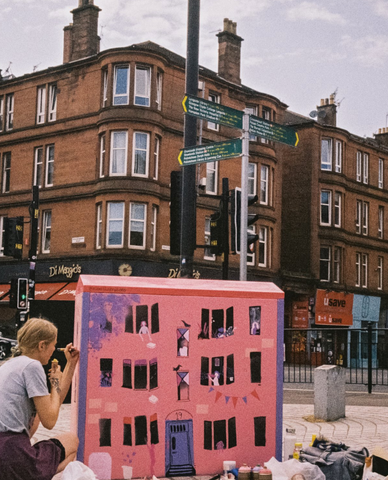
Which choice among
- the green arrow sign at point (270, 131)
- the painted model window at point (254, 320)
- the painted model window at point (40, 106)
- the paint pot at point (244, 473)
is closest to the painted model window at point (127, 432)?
the paint pot at point (244, 473)

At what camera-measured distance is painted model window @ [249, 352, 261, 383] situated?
6.30 meters

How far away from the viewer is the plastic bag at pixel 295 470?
5.53 metres

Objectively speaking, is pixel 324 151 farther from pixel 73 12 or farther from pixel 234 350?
pixel 234 350

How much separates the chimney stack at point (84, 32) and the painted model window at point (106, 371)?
2769cm

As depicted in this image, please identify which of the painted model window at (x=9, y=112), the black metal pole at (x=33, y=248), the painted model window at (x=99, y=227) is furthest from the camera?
the painted model window at (x=9, y=112)

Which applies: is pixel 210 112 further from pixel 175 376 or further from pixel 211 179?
pixel 211 179

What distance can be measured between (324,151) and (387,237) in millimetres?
8346

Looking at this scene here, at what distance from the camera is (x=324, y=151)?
3856cm

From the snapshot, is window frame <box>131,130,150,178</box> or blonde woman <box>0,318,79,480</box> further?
window frame <box>131,130,150,178</box>

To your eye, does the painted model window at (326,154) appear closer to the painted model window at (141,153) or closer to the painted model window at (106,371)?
the painted model window at (141,153)

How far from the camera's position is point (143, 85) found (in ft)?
96.6

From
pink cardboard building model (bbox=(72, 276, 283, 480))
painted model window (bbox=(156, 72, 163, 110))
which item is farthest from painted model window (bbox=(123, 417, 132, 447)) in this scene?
painted model window (bbox=(156, 72, 163, 110))

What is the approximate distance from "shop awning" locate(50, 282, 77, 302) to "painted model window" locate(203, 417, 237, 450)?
2270cm

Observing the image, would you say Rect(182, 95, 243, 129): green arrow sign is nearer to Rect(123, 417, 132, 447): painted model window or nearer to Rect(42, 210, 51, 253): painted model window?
Rect(123, 417, 132, 447): painted model window
